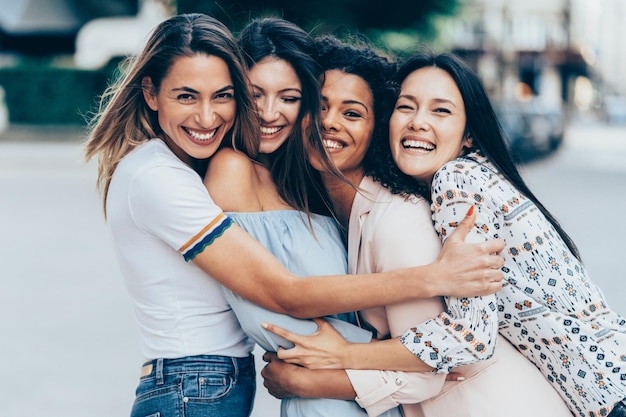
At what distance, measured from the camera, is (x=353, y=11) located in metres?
18.5

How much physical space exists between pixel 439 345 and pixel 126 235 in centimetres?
98

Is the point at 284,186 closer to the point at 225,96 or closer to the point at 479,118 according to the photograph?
the point at 225,96

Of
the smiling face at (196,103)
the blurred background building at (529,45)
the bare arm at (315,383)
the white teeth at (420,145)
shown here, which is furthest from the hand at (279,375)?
the blurred background building at (529,45)

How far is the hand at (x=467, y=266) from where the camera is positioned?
210cm

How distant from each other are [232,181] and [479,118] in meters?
0.81

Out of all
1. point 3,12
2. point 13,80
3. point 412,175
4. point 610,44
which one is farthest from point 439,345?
point 610,44

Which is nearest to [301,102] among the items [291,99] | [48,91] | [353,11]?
[291,99]

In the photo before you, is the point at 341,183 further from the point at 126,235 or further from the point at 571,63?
the point at 571,63

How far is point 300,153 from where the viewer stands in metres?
2.65

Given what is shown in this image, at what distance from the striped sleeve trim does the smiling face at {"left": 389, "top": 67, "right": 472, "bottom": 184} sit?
643 millimetres

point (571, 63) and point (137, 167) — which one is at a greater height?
point (137, 167)

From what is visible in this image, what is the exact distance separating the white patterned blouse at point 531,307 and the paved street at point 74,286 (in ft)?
3.57

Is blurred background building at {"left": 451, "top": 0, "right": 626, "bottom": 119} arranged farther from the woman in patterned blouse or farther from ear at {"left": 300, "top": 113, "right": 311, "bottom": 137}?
the woman in patterned blouse

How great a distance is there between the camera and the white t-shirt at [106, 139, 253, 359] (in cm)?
215
